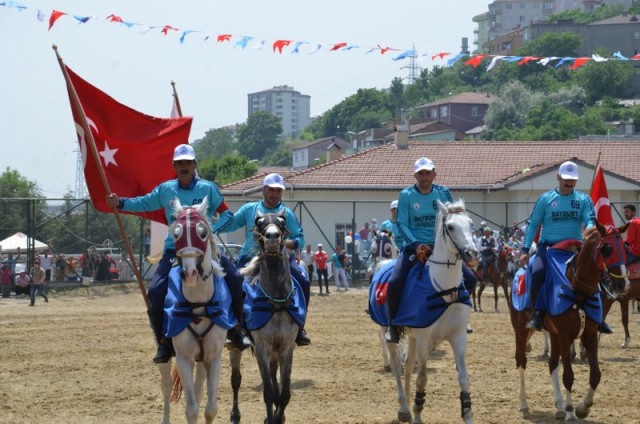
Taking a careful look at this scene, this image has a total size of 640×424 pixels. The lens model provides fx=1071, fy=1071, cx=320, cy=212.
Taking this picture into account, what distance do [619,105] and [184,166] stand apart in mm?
127898

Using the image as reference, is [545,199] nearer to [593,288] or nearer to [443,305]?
[593,288]

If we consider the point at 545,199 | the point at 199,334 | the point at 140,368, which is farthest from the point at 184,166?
the point at 140,368

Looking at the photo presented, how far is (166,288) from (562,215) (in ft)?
15.7

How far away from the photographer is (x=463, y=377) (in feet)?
36.3

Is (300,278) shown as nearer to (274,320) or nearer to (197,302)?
(274,320)

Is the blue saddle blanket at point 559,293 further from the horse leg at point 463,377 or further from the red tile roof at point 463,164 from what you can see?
the red tile roof at point 463,164

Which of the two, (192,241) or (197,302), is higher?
(192,241)

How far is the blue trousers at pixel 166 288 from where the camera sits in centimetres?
1055

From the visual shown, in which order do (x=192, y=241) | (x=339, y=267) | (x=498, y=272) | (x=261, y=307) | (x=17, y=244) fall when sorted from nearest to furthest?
(x=192, y=241) < (x=261, y=307) < (x=498, y=272) < (x=339, y=267) < (x=17, y=244)

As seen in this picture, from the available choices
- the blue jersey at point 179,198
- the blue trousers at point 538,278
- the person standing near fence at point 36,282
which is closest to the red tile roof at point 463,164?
the person standing near fence at point 36,282

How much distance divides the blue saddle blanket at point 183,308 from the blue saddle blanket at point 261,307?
0.72 m

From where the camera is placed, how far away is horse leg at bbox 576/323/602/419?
1183 centimetres

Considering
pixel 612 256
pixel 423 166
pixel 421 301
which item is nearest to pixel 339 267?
pixel 612 256

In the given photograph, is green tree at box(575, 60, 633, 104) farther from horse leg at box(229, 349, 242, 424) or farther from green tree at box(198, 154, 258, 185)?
horse leg at box(229, 349, 242, 424)
